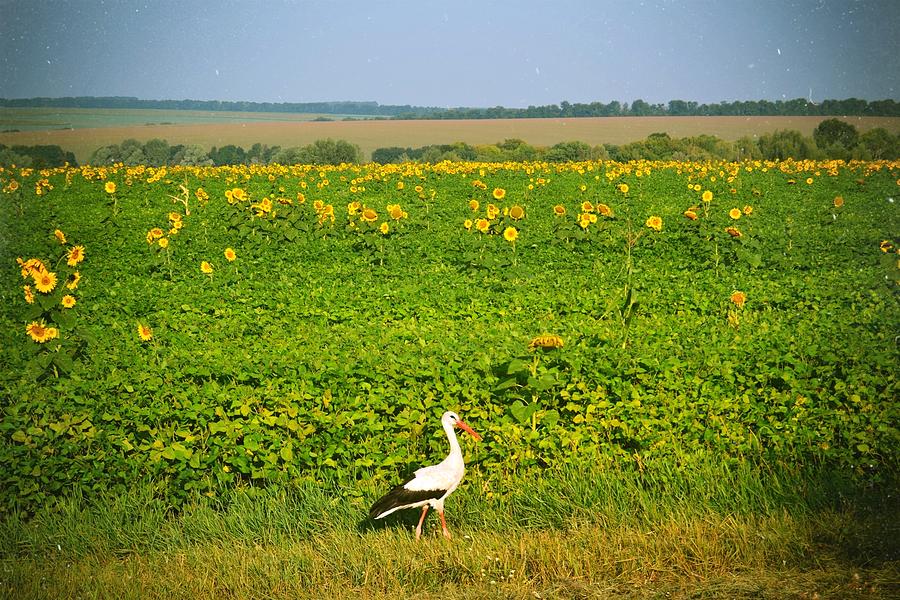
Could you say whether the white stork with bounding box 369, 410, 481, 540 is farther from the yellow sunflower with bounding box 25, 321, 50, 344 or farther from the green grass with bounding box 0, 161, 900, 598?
the yellow sunflower with bounding box 25, 321, 50, 344

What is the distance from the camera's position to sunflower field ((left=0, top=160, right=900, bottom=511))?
479 cm

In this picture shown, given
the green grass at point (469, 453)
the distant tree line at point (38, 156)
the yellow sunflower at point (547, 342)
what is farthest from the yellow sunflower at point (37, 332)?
the distant tree line at point (38, 156)

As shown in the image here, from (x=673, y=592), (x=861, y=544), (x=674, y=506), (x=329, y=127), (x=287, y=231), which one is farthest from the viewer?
(x=329, y=127)

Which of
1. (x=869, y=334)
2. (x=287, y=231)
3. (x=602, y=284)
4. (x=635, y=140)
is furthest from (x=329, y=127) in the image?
(x=869, y=334)

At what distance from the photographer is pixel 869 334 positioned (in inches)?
227

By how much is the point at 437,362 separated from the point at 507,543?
1.34 meters

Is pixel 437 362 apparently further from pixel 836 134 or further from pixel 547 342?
pixel 836 134

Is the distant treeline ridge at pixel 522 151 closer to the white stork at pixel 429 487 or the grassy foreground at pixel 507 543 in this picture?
the grassy foreground at pixel 507 543

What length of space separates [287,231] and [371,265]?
2.70 m

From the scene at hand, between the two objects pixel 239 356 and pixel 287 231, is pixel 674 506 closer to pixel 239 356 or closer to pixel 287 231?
pixel 239 356

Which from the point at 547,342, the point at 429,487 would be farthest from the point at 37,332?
the point at 547,342

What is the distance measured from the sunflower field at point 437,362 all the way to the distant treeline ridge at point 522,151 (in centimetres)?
2172

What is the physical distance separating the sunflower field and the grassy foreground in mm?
179

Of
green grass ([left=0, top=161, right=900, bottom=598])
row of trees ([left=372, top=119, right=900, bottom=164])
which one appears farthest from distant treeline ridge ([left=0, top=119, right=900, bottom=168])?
A: green grass ([left=0, top=161, right=900, bottom=598])
